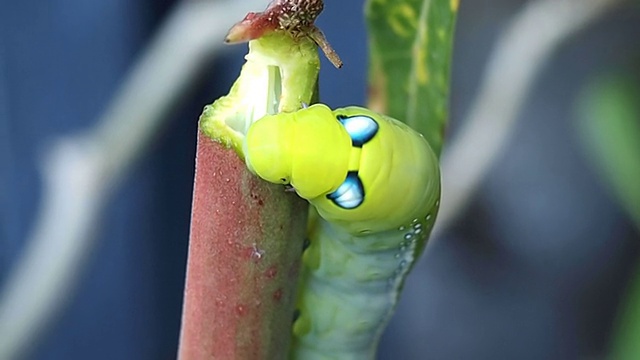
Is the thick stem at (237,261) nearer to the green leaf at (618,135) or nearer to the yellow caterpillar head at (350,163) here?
the yellow caterpillar head at (350,163)

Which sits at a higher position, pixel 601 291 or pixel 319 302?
pixel 319 302

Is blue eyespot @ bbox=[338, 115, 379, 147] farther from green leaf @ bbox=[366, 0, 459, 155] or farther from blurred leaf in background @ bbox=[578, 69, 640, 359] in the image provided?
blurred leaf in background @ bbox=[578, 69, 640, 359]

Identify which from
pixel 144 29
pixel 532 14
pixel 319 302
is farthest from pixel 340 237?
pixel 144 29

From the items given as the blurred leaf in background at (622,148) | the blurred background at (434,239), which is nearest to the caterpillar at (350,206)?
the blurred leaf in background at (622,148)

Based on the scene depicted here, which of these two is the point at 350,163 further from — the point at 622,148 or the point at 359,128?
the point at 622,148

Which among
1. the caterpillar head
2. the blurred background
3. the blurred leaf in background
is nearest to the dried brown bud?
the caterpillar head

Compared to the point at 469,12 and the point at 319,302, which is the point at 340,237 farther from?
the point at 469,12
